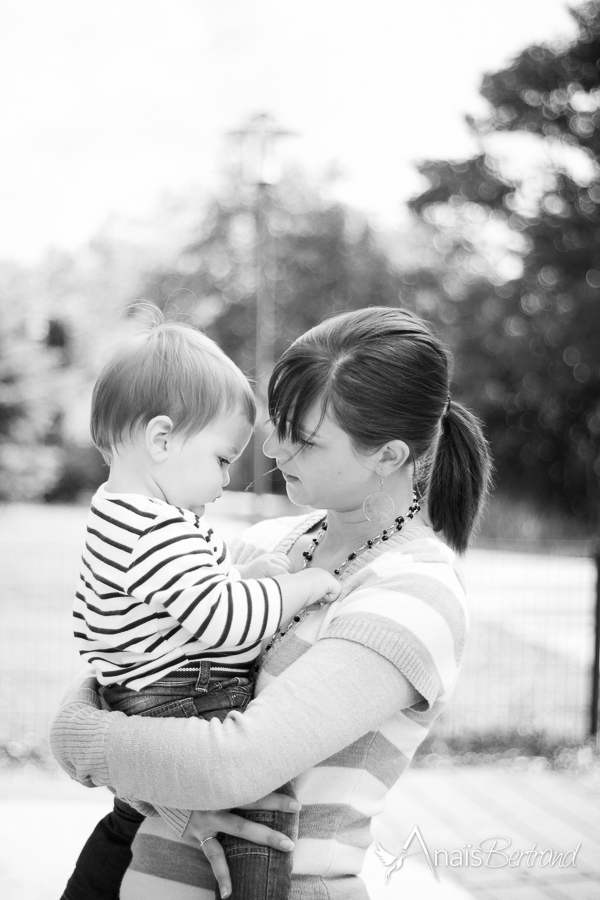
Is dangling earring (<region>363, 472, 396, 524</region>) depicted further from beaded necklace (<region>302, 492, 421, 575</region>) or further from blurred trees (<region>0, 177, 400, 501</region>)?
blurred trees (<region>0, 177, 400, 501</region>)

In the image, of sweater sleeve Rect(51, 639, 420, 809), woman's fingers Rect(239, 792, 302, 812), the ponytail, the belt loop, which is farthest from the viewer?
the ponytail

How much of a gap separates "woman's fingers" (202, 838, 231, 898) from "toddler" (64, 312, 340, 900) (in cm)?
2

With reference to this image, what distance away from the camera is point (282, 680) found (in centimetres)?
113

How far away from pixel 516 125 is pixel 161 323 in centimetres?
1466

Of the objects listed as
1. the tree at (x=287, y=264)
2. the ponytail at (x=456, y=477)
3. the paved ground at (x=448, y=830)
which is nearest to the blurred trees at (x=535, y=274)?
the tree at (x=287, y=264)

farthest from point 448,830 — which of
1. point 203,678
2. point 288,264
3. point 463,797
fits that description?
point 288,264

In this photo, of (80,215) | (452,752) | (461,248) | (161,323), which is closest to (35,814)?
(452,752)

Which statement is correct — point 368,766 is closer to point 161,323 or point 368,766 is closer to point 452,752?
point 161,323

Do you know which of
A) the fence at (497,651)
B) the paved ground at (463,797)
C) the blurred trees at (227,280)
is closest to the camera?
the paved ground at (463,797)

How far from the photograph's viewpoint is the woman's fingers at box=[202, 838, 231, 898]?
120 centimetres

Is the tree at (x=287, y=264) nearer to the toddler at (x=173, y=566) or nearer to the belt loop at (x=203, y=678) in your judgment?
the toddler at (x=173, y=566)

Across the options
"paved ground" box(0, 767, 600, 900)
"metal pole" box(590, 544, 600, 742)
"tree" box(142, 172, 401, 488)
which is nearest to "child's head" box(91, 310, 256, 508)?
"paved ground" box(0, 767, 600, 900)

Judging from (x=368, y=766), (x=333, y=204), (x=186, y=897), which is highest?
(x=333, y=204)

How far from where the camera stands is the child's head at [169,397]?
136cm
